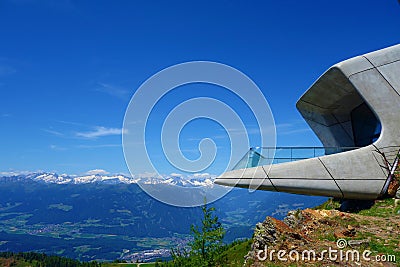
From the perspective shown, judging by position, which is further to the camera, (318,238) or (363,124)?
(363,124)

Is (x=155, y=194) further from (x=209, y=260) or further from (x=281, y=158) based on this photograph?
(x=281, y=158)

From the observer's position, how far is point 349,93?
94.5 ft

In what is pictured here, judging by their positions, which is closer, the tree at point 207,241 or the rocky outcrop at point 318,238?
the rocky outcrop at point 318,238

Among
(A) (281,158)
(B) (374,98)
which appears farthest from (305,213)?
(B) (374,98)

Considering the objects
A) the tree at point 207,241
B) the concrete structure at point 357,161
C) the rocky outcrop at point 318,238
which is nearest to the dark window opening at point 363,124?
the concrete structure at point 357,161

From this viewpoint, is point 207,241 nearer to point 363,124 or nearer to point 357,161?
point 357,161

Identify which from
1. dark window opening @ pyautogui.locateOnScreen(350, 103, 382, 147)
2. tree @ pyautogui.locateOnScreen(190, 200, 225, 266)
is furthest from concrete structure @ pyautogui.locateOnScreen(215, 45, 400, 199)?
dark window opening @ pyautogui.locateOnScreen(350, 103, 382, 147)

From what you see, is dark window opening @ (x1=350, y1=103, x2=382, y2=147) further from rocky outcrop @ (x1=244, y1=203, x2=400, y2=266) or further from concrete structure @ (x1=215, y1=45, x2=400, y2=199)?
Answer: rocky outcrop @ (x1=244, y1=203, x2=400, y2=266)

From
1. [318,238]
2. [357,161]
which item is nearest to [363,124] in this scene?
[357,161]

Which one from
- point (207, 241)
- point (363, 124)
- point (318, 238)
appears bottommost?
point (207, 241)

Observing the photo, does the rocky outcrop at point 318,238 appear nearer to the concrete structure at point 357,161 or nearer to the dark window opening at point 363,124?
the concrete structure at point 357,161

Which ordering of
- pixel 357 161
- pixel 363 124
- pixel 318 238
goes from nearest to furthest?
pixel 318 238
pixel 357 161
pixel 363 124

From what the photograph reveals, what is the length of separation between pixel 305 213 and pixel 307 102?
17349 mm

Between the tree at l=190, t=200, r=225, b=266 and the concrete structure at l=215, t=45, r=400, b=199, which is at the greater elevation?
the concrete structure at l=215, t=45, r=400, b=199
